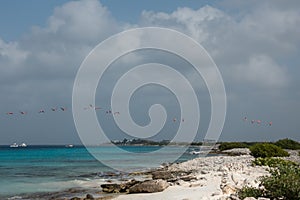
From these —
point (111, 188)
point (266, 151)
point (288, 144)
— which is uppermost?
point (288, 144)

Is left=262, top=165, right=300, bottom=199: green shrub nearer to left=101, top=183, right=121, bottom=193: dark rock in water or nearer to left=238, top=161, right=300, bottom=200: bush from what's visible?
left=238, top=161, right=300, bottom=200: bush

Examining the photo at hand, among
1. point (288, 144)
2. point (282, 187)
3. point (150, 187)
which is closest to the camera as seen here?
point (282, 187)

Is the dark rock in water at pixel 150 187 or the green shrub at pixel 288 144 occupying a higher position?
→ the green shrub at pixel 288 144

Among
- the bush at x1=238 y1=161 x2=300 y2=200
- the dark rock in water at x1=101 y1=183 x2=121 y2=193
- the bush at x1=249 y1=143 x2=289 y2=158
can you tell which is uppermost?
the bush at x1=249 y1=143 x2=289 y2=158

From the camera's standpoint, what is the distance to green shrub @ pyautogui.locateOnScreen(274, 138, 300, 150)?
194ft

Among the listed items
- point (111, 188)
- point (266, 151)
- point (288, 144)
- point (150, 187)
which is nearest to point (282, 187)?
point (150, 187)

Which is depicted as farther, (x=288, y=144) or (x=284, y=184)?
(x=288, y=144)

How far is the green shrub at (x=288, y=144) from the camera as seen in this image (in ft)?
194

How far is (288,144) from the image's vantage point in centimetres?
6044

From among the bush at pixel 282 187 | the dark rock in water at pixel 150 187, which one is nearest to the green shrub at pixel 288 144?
the dark rock in water at pixel 150 187

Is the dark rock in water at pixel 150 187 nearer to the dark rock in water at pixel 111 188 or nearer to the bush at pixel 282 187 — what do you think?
the dark rock in water at pixel 111 188

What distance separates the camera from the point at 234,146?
80.3 m

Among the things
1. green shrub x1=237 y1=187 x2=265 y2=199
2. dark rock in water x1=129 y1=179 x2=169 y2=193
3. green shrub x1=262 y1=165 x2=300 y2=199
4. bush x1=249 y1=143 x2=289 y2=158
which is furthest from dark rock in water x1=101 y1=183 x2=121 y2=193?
bush x1=249 y1=143 x2=289 y2=158

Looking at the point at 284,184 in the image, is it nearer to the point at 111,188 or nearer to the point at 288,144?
the point at 111,188
